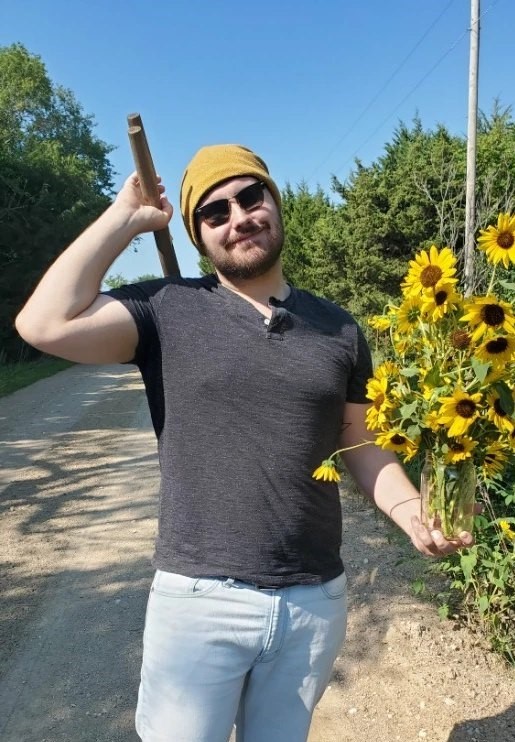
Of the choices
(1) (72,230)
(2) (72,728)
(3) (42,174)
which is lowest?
(2) (72,728)

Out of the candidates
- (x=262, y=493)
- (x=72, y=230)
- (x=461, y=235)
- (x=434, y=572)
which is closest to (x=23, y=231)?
(x=72, y=230)

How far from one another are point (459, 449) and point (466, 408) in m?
0.10

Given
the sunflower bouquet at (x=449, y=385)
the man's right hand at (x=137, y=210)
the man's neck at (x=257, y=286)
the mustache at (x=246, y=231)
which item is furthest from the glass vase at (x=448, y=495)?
the man's right hand at (x=137, y=210)

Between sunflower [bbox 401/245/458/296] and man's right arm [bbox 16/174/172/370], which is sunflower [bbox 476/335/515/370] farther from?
man's right arm [bbox 16/174/172/370]

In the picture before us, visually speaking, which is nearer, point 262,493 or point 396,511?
point 262,493

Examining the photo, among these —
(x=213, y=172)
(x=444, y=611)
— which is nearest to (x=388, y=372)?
(x=213, y=172)

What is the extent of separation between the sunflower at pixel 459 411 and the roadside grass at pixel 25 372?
11749 millimetres

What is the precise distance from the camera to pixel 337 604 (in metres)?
1.58

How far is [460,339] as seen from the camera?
1.29m

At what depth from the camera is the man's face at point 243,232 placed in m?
1.54

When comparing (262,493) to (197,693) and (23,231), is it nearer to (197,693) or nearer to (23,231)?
(197,693)

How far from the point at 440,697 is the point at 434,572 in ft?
2.99

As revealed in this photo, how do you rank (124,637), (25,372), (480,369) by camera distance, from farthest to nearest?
(25,372) → (124,637) → (480,369)

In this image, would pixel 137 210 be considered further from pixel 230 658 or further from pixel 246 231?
pixel 230 658
